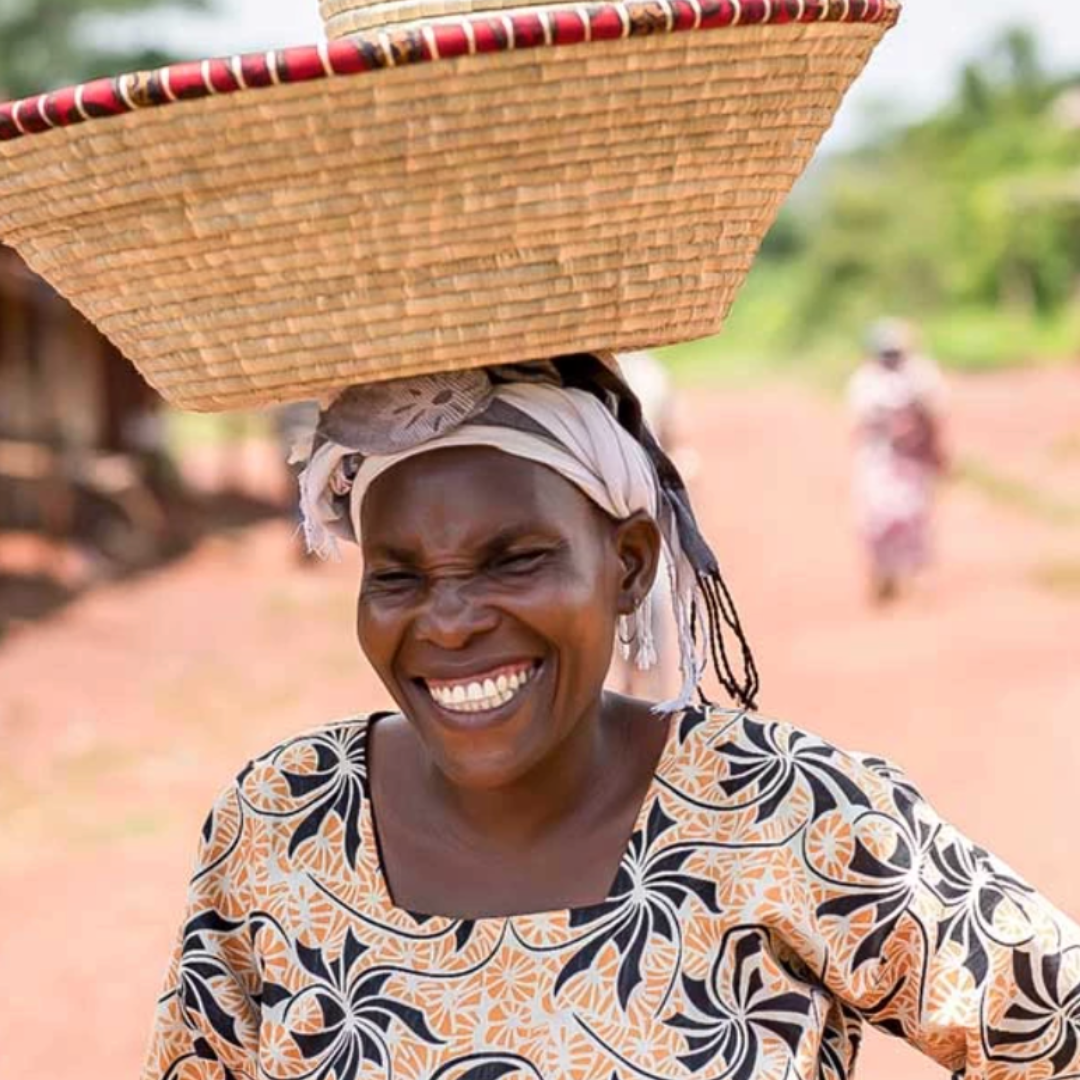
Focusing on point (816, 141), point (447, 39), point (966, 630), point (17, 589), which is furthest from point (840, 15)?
point (17, 589)

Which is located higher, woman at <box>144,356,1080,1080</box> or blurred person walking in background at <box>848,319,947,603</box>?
blurred person walking in background at <box>848,319,947,603</box>

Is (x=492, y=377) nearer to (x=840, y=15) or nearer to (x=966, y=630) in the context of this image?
(x=840, y=15)

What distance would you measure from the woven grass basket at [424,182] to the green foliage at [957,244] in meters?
33.7

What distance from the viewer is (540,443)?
1973mm

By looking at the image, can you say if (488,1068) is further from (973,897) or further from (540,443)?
(540,443)

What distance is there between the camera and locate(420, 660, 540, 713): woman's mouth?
1962mm

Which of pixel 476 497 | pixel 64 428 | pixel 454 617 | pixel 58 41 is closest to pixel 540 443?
pixel 476 497

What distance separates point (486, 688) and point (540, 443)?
24cm

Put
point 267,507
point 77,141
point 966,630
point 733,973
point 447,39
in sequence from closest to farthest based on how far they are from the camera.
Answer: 1. point 447,39
2. point 77,141
3. point 733,973
4. point 966,630
5. point 267,507

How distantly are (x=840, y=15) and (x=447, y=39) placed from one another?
38cm

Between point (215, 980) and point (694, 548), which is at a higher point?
point (694, 548)

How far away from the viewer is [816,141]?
6.53 feet

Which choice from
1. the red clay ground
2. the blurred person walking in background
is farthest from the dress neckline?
the blurred person walking in background

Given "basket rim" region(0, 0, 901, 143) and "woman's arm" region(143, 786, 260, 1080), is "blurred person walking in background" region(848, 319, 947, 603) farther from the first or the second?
"basket rim" region(0, 0, 901, 143)
